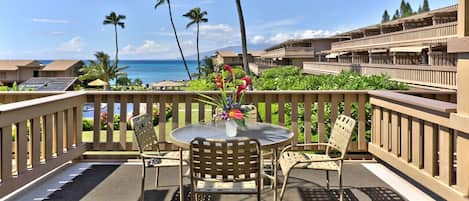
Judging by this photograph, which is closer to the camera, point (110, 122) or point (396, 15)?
point (110, 122)

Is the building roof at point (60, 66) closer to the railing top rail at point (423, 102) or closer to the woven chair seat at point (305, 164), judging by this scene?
the railing top rail at point (423, 102)

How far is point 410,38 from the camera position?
23.4 metres

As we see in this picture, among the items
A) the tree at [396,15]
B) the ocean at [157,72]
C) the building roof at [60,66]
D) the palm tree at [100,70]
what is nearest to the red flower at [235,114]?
the palm tree at [100,70]

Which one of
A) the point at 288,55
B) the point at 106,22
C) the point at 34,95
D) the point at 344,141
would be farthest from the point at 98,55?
the point at 344,141

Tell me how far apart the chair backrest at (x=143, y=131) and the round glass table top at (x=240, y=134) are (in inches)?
11.3

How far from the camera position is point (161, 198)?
3.85 metres

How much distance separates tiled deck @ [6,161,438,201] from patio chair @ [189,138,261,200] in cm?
105

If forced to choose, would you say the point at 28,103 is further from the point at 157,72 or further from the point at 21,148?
the point at 157,72

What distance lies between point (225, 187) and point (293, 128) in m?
2.49

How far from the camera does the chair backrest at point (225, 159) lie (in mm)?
2660

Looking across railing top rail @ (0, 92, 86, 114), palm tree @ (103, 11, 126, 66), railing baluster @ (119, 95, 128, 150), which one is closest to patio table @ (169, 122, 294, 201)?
railing top rail @ (0, 92, 86, 114)

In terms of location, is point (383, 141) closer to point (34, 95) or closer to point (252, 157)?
point (252, 157)

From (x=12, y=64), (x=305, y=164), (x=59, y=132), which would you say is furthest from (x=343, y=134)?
(x=12, y=64)

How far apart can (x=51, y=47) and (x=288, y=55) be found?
272 feet
